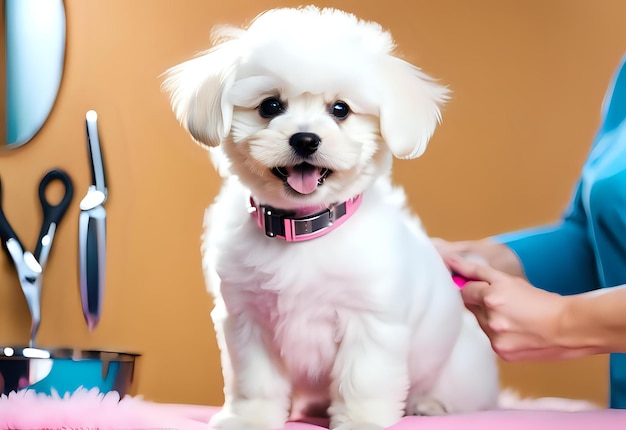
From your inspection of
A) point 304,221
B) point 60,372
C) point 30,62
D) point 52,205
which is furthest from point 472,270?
point 30,62

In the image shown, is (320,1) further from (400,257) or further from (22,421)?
(22,421)

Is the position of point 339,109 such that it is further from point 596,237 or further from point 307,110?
point 596,237

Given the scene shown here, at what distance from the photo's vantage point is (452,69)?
224cm

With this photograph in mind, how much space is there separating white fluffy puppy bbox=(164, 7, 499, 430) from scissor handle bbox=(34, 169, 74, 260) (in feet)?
4.12

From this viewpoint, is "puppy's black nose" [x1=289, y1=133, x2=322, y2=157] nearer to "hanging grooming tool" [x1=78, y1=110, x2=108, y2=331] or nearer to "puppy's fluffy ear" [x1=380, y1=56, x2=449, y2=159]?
"puppy's fluffy ear" [x1=380, y1=56, x2=449, y2=159]

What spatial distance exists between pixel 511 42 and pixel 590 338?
1.36 meters

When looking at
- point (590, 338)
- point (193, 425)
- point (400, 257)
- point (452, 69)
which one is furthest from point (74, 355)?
point (452, 69)

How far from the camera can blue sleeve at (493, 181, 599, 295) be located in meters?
1.47

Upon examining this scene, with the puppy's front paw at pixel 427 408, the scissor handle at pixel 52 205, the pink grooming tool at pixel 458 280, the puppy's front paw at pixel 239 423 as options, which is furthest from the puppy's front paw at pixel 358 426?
the scissor handle at pixel 52 205

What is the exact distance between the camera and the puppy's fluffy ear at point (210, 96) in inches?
43.4

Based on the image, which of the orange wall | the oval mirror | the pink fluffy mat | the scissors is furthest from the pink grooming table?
the oval mirror

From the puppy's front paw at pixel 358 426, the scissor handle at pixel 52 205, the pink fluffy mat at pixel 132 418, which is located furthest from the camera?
the scissor handle at pixel 52 205

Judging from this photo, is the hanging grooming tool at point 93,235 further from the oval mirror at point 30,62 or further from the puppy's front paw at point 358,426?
the puppy's front paw at point 358,426

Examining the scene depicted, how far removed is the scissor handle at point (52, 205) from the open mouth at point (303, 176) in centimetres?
142
